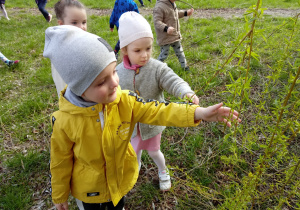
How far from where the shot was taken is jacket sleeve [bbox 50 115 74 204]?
4.67 ft

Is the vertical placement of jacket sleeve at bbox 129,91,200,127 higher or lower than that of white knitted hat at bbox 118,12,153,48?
lower

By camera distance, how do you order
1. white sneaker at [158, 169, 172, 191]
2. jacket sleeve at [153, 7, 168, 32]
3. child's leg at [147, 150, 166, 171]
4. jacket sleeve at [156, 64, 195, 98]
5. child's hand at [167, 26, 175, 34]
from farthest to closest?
jacket sleeve at [153, 7, 168, 32]
child's hand at [167, 26, 175, 34]
white sneaker at [158, 169, 172, 191]
child's leg at [147, 150, 166, 171]
jacket sleeve at [156, 64, 195, 98]

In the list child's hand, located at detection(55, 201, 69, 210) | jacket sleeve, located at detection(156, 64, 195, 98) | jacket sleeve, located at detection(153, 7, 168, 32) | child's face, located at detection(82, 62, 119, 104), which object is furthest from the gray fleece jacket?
jacket sleeve, located at detection(153, 7, 168, 32)

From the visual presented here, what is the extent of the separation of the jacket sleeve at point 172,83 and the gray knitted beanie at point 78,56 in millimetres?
695

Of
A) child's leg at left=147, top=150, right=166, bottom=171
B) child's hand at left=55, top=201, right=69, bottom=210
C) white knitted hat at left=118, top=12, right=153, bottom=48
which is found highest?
white knitted hat at left=118, top=12, right=153, bottom=48

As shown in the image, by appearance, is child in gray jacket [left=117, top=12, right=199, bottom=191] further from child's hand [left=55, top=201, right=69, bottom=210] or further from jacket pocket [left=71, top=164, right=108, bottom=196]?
child's hand [left=55, top=201, right=69, bottom=210]

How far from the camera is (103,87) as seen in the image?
4.14 feet

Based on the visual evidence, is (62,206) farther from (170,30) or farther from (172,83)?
(170,30)

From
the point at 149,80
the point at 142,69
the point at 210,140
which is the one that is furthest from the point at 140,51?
the point at 210,140

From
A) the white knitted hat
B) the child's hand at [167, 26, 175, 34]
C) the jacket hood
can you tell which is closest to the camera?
the jacket hood

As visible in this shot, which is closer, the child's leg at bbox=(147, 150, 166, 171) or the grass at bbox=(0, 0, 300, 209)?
the grass at bbox=(0, 0, 300, 209)

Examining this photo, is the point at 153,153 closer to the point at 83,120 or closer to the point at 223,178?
the point at 223,178

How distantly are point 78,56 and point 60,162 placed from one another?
75 centimetres

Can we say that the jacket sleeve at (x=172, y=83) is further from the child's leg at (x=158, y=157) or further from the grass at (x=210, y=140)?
the child's leg at (x=158, y=157)
